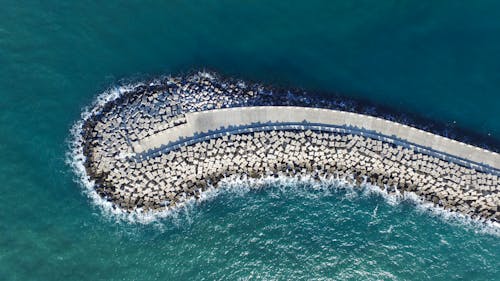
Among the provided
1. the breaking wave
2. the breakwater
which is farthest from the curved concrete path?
→ the breaking wave

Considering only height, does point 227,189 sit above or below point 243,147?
below

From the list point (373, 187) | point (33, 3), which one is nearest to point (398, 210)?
point (373, 187)

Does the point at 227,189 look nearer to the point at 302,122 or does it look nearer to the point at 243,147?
the point at 243,147

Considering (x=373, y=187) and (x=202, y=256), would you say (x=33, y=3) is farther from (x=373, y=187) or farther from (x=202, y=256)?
(x=373, y=187)

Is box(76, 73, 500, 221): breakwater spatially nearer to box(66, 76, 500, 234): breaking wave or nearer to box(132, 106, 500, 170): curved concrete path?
box(132, 106, 500, 170): curved concrete path

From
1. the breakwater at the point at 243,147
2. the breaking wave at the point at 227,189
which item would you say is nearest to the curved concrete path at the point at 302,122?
the breakwater at the point at 243,147

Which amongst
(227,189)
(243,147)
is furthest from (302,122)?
(227,189)
